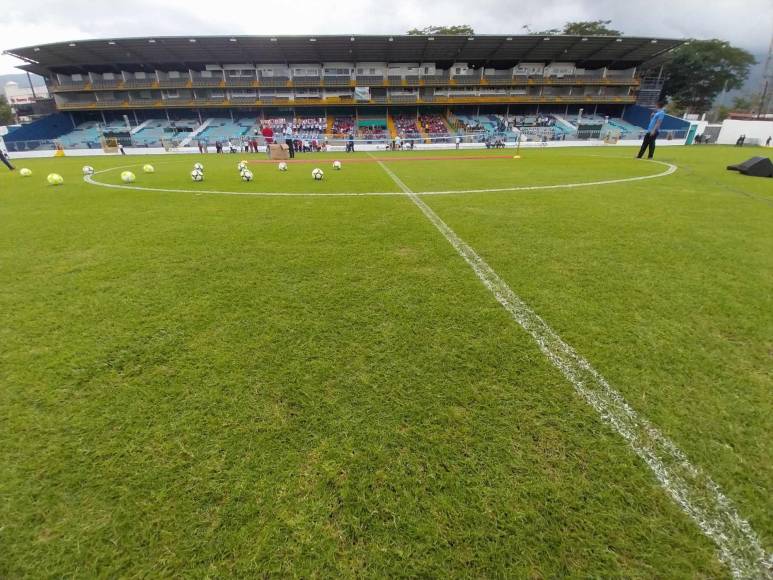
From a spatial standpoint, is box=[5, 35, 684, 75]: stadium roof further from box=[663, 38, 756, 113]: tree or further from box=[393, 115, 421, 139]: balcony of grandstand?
box=[663, 38, 756, 113]: tree

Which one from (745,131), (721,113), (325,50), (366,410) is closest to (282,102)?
(325,50)

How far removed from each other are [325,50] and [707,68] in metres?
64.9

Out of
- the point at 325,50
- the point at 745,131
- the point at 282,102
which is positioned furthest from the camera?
the point at 282,102

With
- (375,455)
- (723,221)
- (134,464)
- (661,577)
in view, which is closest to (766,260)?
(723,221)

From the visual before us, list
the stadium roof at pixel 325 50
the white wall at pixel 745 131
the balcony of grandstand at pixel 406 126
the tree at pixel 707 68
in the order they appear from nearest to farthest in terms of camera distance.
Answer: the white wall at pixel 745 131, the stadium roof at pixel 325 50, the balcony of grandstand at pixel 406 126, the tree at pixel 707 68

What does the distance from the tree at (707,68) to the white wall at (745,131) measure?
32496mm

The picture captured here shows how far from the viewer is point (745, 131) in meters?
36.1

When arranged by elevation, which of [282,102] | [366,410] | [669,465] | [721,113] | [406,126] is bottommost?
[406,126]

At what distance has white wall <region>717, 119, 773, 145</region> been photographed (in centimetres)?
3522

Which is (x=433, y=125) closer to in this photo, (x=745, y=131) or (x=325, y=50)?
(x=325, y=50)

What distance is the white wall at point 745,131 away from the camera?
1387 inches

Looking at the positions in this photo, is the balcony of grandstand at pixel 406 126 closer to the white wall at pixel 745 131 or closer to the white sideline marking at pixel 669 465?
the white wall at pixel 745 131

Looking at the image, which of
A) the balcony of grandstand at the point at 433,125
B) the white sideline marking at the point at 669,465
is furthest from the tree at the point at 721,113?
the white sideline marking at the point at 669,465

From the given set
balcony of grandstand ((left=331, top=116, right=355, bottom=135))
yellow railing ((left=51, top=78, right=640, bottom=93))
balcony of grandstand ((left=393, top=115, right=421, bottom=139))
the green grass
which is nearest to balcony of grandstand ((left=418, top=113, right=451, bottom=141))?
balcony of grandstand ((left=393, top=115, right=421, bottom=139))
